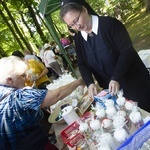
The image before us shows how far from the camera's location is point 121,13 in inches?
795

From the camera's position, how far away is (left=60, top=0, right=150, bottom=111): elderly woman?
1.92m

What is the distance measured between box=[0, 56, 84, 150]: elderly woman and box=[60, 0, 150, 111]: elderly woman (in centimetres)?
51

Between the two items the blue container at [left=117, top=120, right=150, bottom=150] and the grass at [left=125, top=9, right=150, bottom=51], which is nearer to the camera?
the blue container at [left=117, top=120, right=150, bottom=150]

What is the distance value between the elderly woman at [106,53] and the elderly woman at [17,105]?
0.51 m

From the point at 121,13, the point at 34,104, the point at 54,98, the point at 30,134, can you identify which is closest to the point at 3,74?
the point at 34,104

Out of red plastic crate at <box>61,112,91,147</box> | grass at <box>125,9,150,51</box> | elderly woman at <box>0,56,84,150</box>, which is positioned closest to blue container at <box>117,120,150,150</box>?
red plastic crate at <box>61,112,91,147</box>

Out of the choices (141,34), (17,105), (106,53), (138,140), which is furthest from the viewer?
(141,34)

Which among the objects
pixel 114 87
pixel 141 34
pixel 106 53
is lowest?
pixel 141 34

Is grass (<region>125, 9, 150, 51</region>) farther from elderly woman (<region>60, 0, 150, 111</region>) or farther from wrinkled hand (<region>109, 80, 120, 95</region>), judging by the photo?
wrinkled hand (<region>109, 80, 120, 95</region>)

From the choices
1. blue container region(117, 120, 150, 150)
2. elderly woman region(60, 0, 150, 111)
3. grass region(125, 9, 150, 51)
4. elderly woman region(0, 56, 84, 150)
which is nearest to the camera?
blue container region(117, 120, 150, 150)

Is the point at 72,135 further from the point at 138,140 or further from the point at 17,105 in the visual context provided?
the point at 138,140

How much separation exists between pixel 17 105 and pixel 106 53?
929 mm

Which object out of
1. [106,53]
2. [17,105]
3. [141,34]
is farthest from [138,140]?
[141,34]

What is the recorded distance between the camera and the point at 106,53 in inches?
81.9
